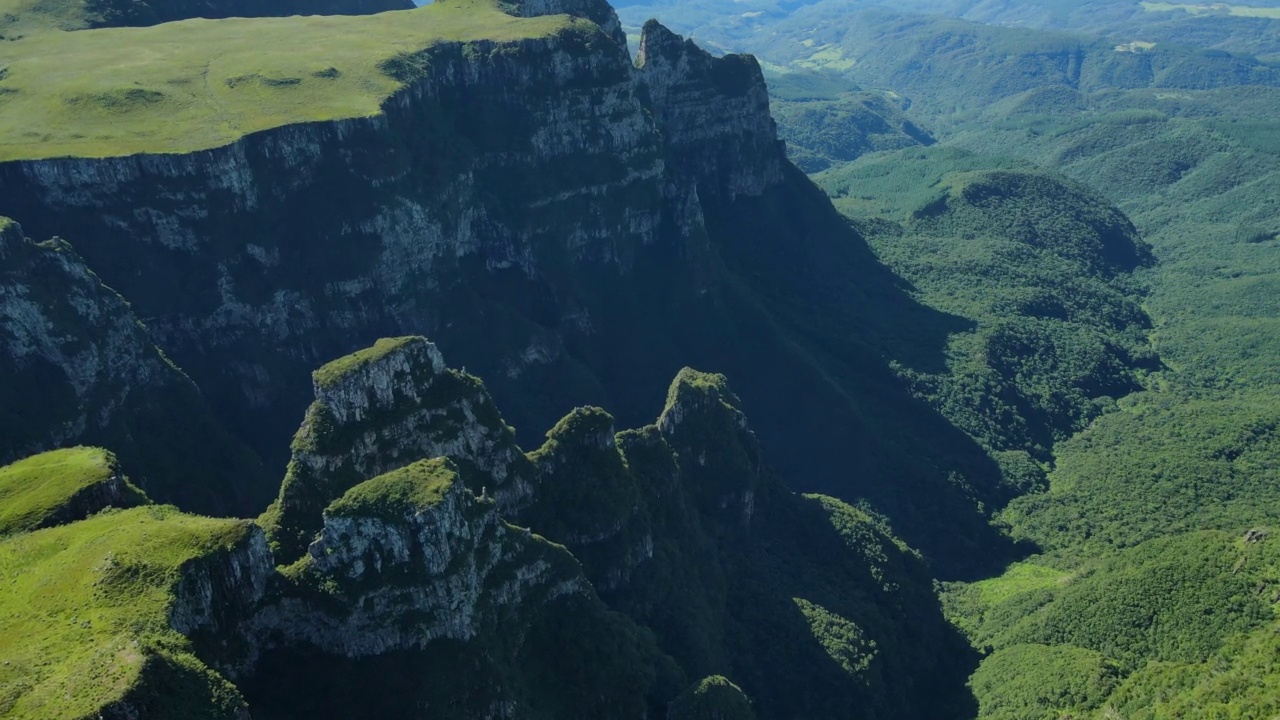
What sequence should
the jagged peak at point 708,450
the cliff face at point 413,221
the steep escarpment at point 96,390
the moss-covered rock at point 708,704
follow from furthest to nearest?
the jagged peak at point 708,450 → the cliff face at point 413,221 → the steep escarpment at point 96,390 → the moss-covered rock at point 708,704

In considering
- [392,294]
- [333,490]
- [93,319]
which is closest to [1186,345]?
[392,294]

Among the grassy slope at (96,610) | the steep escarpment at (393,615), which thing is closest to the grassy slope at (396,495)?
the steep escarpment at (393,615)

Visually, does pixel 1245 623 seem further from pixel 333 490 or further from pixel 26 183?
pixel 26 183

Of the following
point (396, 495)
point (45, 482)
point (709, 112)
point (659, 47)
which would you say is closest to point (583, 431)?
point (396, 495)

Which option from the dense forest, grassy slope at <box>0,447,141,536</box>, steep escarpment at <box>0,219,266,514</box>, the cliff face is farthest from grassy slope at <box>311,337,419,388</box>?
the cliff face

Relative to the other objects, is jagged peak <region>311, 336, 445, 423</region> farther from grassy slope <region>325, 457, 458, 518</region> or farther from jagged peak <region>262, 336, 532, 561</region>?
grassy slope <region>325, 457, 458, 518</region>

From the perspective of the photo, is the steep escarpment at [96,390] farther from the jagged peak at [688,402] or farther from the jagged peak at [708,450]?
the jagged peak at [708,450]
